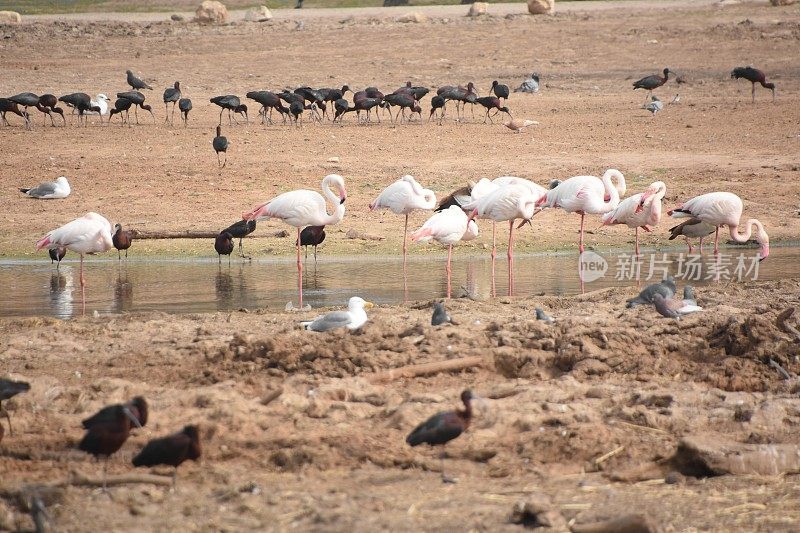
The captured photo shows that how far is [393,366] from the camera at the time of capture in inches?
312

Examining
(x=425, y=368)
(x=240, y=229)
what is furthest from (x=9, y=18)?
(x=425, y=368)

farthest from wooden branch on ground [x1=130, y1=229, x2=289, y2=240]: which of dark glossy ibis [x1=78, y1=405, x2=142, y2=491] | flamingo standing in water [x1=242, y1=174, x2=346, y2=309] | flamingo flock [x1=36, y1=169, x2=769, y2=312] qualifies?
dark glossy ibis [x1=78, y1=405, x2=142, y2=491]

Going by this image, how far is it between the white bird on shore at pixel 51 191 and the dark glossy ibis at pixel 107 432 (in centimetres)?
1055

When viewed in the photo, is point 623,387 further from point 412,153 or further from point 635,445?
point 412,153

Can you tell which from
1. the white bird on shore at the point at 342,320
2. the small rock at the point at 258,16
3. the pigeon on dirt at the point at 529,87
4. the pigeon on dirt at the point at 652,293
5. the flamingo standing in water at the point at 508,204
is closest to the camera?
the white bird on shore at the point at 342,320

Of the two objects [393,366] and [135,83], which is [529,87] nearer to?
[135,83]

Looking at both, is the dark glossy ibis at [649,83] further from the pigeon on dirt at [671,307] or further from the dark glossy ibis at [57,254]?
the pigeon on dirt at [671,307]

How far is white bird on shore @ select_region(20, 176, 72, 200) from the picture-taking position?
624 inches

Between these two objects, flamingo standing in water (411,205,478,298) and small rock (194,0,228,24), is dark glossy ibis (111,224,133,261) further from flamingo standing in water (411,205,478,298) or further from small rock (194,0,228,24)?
small rock (194,0,228,24)

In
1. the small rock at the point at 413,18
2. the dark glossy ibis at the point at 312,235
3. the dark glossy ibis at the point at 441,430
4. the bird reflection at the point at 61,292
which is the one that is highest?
the small rock at the point at 413,18

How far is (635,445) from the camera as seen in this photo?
6438 millimetres

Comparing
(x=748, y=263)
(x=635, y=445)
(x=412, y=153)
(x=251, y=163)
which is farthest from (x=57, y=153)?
(x=635, y=445)

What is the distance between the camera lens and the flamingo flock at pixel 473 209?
1204 cm

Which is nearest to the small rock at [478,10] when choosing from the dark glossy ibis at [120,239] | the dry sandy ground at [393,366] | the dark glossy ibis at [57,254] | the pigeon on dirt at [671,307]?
the dry sandy ground at [393,366]
